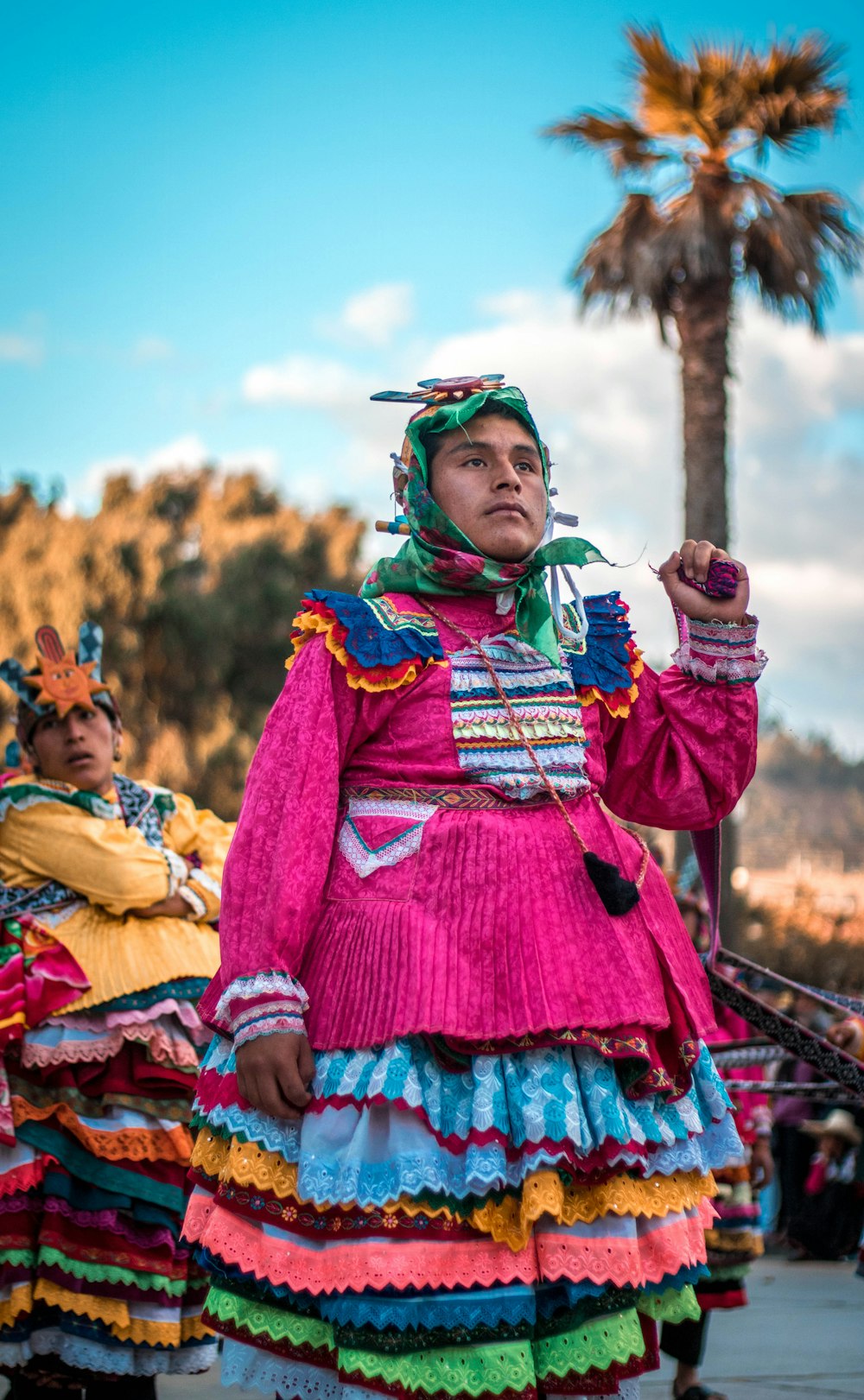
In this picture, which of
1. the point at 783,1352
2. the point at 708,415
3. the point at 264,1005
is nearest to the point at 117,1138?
the point at 264,1005

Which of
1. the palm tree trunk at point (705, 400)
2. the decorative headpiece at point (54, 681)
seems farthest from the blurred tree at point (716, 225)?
the decorative headpiece at point (54, 681)

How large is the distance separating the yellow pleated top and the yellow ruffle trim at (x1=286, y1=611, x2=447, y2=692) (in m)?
2.12

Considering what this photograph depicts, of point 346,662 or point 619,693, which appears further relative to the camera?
point 619,693

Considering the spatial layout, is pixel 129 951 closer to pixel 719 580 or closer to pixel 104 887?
pixel 104 887

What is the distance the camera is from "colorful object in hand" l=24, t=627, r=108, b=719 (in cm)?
561

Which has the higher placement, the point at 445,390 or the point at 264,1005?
the point at 445,390

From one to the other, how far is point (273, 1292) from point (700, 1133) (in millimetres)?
918

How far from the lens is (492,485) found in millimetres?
3443

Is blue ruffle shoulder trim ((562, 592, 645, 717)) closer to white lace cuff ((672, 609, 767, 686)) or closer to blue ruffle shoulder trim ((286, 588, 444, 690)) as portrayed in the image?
white lace cuff ((672, 609, 767, 686))

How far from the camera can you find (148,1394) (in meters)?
5.14

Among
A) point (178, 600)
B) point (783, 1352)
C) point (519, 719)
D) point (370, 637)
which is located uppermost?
point (178, 600)

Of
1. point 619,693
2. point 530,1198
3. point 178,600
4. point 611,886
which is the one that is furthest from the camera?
point 178,600

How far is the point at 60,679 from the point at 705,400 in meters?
8.61

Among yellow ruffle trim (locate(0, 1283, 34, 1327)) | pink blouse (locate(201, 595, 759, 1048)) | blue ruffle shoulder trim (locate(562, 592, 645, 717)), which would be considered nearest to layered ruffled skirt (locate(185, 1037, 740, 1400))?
pink blouse (locate(201, 595, 759, 1048))
